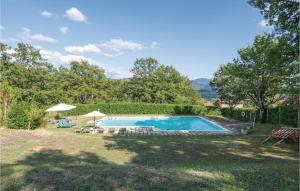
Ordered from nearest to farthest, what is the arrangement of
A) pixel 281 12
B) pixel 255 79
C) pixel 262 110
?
pixel 281 12, pixel 255 79, pixel 262 110

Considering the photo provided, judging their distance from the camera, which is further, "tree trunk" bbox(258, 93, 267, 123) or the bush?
"tree trunk" bbox(258, 93, 267, 123)

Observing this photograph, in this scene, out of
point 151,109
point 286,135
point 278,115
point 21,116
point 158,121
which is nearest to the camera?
point 286,135

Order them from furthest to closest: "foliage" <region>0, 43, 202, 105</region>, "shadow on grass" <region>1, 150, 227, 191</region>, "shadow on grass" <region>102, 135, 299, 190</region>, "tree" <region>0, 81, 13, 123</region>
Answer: "foliage" <region>0, 43, 202, 105</region>
"tree" <region>0, 81, 13, 123</region>
"shadow on grass" <region>102, 135, 299, 190</region>
"shadow on grass" <region>1, 150, 227, 191</region>

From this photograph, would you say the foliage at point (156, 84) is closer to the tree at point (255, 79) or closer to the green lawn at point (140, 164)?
the tree at point (255, 79)

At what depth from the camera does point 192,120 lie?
1310 inches

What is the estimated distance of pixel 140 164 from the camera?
35.1ft

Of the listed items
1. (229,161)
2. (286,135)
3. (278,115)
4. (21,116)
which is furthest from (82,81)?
(229,161)

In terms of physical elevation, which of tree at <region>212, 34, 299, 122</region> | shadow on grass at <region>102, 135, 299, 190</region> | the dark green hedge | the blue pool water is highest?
tree at <region>212, 34, 299, 122</region>

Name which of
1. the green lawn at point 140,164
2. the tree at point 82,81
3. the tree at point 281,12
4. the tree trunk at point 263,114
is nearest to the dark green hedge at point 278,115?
the tree trunk at point 263,114

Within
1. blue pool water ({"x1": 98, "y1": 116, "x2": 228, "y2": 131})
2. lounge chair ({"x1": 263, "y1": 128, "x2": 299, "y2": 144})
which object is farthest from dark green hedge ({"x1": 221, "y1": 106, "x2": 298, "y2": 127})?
lounge chair ({"x1": 263, "y1": 128, "x2": 299, "y2": 144})

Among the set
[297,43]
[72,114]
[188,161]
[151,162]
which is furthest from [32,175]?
[72,114]

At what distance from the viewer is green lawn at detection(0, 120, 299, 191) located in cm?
579

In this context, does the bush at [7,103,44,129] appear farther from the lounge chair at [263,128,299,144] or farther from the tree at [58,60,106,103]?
the tree at [58,60,106,103]

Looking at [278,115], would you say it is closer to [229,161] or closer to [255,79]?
[255,79]
